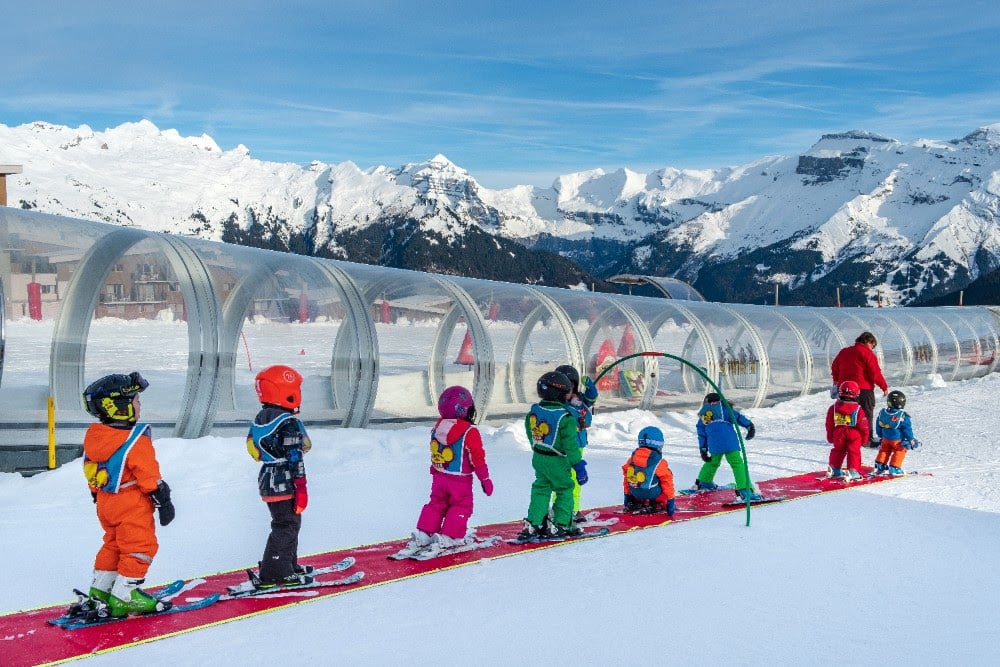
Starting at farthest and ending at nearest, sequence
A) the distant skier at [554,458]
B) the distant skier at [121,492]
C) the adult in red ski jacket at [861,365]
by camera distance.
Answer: the adult in red ski jacket at [861,365] → the distant skier at [554,458] → the distant skier at [121,492]

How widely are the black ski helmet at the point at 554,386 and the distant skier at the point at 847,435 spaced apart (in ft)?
14.5

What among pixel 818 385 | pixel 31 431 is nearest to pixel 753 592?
pixel 31 431

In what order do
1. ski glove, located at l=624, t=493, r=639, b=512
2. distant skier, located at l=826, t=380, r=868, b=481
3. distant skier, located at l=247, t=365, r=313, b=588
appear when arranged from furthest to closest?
distant skier, located at l=826, t=380, r=868, b=481 → ski glove, located at l=624, t=493, r=639, b=512 → distant skier, located at l=247, t=365, r=313, b=588

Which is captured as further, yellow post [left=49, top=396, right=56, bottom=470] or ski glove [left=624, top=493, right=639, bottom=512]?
yellow post [left=49, top=396, right=56, bottom=470]

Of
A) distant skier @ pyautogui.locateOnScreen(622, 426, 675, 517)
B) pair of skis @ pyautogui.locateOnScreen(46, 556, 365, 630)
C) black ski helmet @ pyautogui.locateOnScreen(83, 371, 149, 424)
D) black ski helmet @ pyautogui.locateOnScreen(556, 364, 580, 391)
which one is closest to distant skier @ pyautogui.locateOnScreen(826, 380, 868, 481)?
distant skier @ pyautogui.locateOnScreen(622, 426, 675, 517)

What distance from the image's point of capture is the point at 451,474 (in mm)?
6488

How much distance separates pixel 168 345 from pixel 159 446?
1227mm

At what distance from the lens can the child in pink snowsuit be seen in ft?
21.1

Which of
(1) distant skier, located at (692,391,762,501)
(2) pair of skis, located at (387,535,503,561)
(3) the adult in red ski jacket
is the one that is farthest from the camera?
(3) the adult in red ski jacket

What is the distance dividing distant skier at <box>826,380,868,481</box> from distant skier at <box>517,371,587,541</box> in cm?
430

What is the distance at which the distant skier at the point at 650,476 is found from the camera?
26.7ft

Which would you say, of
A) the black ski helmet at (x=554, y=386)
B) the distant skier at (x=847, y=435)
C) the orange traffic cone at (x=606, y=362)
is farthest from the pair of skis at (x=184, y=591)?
the orange traffic cone at (x=606, y=362)

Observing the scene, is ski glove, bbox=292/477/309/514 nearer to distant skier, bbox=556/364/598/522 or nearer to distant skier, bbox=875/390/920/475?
distant skier, bbox=556/364/598/522

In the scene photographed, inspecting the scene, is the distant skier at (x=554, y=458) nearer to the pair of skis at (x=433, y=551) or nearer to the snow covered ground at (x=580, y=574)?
the snow covered ground at (x=580, y=574)
